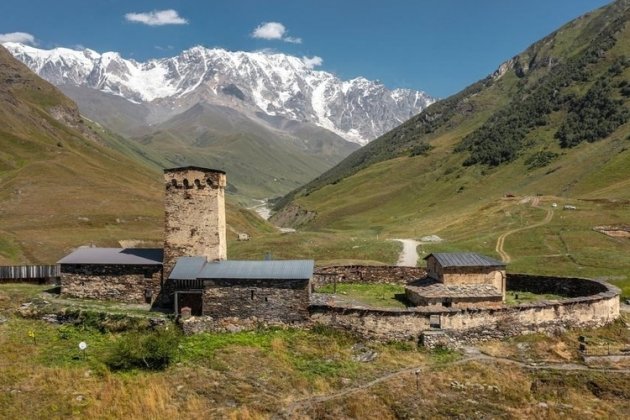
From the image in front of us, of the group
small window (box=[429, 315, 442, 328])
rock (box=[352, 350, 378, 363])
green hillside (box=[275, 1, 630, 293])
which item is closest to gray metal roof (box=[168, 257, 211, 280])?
rock (box=[352, 350, 378, 363])

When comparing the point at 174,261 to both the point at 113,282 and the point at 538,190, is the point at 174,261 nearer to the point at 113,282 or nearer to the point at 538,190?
the point at 113,282

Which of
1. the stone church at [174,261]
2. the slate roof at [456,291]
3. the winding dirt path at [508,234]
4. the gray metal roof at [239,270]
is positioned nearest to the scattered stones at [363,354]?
the gray metal roof at [239,270]

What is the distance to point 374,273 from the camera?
43.6 m

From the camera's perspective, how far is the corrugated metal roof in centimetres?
3007

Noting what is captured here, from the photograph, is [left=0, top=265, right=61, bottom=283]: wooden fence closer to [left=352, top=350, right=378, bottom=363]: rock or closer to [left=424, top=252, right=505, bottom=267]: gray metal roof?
[left=352, top=350, right=378, bottom=363]: rock

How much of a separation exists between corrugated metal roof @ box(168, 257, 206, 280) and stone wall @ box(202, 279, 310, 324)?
1.29 meters

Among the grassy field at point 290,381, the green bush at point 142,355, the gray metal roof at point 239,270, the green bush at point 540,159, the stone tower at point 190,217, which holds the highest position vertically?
the green bush at point 540,159

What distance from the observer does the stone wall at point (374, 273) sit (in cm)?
4312

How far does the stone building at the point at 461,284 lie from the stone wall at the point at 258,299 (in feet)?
27.5

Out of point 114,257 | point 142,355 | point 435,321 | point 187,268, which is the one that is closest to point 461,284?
point 435,321

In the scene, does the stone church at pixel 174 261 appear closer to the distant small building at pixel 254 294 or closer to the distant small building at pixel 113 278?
the distant small building at pixel 113 278

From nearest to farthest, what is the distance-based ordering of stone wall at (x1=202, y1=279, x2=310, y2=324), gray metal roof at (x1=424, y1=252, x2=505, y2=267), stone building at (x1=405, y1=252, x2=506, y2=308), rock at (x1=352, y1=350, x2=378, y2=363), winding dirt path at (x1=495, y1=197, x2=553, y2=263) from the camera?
rock at (x1=352, y1=350, x2=378, y2=363) → stone wall at (x1=202, y1=279, x2=310, y2=324) → stone building at (x1=405, y1=252, x2=506, y2=308) → gray metal roof at (x1=424, y1=252, x2=505, y2=267) → winding dirt path at (x1=495, y1=197, x2=553, y2=263)

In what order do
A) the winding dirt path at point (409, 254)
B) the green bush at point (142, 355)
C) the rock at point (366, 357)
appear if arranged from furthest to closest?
the winding dirt path at point (409, 254) → the rock at point (366, 357) → the green bush at point (142, 355)

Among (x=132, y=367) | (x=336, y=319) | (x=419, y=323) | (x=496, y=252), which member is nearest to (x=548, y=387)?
(x=419, y=323)
